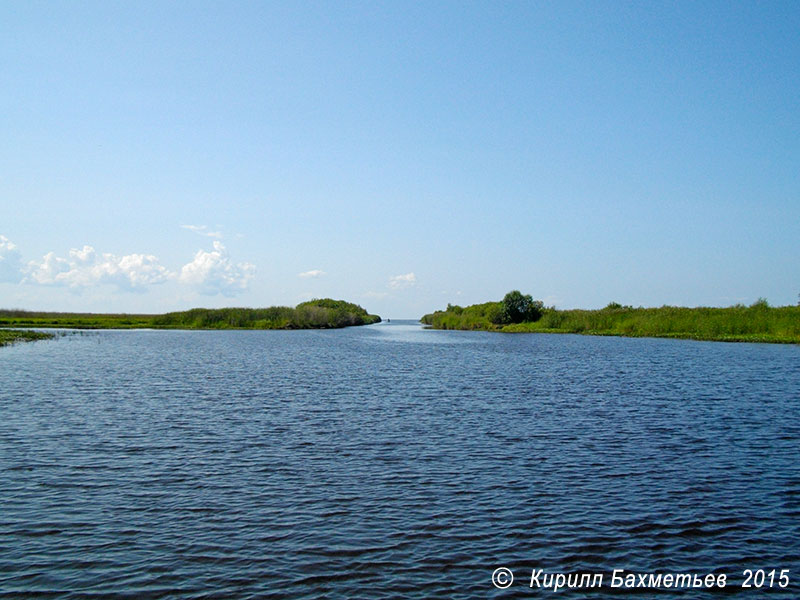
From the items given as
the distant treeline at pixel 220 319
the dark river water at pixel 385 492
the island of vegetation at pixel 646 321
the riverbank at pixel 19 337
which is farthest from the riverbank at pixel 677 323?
the riverbank at pixel 19 337

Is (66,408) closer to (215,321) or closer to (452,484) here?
(452,484)

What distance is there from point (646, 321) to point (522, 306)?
3927cm

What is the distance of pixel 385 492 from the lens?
47.0 ft

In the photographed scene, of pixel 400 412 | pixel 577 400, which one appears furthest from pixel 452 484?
pixel 577 400

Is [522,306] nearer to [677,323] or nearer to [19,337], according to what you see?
[677,323]

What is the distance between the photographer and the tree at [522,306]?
145 meters

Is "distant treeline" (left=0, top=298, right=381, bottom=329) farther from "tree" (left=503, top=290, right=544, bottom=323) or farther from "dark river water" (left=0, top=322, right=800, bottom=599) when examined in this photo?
"dark river water" (left=0, top=322, right=800, bottom=599)

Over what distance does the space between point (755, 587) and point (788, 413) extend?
19091mm

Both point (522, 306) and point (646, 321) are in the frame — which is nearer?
point (646, 321)

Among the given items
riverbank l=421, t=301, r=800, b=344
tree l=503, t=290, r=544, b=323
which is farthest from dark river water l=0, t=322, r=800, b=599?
tree l=503, t=290, r=544, b=323

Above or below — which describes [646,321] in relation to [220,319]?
above

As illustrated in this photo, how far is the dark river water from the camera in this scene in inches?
399

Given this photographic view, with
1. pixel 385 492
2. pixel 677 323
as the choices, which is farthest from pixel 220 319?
pixel 385 492

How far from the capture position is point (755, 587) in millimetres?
9828
